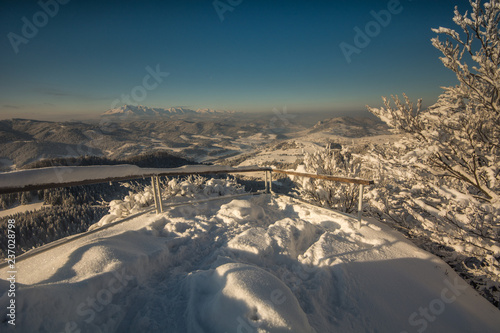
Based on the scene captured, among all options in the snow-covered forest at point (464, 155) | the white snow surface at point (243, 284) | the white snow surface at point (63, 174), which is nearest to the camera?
the white snow surface at point (243, 284)

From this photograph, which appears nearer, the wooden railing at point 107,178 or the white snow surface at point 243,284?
the white snow surface at point 243,284

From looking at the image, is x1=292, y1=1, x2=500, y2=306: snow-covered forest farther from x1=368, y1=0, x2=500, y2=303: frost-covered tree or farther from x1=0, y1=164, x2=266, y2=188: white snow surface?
x1=0, y1=164, x2=266, y2=188: white snow surface

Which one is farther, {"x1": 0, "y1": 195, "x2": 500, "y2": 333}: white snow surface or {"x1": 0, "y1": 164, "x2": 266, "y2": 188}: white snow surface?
{"x1": 0, "y1": 164, "x2": 266, "y2": 188}: white snow surface

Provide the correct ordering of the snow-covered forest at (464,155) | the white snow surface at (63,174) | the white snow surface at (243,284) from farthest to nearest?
the snow-covered forest at (464,155)
the white snow surface at (63,174)
the white snow surface at (243,284)

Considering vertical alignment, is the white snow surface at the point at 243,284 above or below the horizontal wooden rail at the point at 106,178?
below

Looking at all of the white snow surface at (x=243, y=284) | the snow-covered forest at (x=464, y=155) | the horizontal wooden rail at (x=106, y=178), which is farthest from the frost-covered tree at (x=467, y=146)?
the horizontal wooden rail at (x=106, y=178)

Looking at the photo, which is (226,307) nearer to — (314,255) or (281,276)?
(281,276)

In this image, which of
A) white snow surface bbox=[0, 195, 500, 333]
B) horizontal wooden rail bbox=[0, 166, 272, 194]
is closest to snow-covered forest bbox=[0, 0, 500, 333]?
white snow surface bbox=[0, 195, 500, 333]

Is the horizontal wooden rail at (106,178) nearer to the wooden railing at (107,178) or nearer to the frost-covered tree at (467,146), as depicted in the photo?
the wooden railing at (107,178)

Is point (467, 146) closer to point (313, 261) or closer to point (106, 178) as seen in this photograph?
point (313, 261)

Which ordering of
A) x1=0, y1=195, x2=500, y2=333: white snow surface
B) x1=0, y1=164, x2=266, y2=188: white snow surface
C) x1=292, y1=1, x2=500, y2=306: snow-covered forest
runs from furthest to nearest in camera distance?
x1=292, y1=1, x2=500, y2=306: snow-covered forest, x1=0, y1=164, x2=266, y2=188: white snow surface, x1=0, y1=195, x2=500, y2=333: white snow surface

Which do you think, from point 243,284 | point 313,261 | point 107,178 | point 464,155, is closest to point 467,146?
point 464,155
